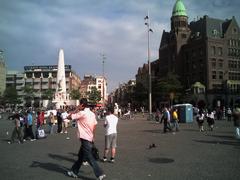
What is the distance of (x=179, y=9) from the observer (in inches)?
4063

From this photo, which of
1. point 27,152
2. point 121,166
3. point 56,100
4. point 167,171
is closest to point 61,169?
point 121,166

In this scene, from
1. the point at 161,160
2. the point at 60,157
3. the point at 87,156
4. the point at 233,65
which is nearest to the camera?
the point at 87,156

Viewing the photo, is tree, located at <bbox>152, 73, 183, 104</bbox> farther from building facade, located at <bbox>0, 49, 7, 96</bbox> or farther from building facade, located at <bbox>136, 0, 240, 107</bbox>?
building facade, located at <bbox>0, 49, 7, 96</bbox>

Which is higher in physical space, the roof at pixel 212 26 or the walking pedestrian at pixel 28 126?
the roof at pixel 212 26

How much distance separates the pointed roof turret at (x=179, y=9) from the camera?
103 metres

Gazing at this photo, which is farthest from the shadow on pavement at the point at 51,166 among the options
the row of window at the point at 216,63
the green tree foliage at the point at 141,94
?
the green tree foliage at the point at 141,94

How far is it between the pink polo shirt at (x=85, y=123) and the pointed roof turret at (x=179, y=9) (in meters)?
99.3

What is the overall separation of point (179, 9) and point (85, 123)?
10049 cm

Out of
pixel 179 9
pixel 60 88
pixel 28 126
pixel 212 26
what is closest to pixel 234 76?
pixel 212 26

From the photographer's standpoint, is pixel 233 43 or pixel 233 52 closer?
pixel 233 52

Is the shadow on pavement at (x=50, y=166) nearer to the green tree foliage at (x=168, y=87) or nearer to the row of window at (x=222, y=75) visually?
the green tree foliage at (x=168, y=87)

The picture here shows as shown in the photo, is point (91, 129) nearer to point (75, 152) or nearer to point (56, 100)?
point (75, 152)

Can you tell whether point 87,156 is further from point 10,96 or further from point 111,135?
point 10,96

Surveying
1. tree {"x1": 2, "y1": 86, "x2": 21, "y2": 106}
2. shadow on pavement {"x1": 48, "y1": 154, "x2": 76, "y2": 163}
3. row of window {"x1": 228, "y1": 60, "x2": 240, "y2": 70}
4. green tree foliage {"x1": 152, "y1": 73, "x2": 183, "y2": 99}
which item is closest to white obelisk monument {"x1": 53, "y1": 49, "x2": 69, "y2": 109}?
green tree foliage {"x1": 152, "y1": 73, "x2": 183, "y2": 99}
